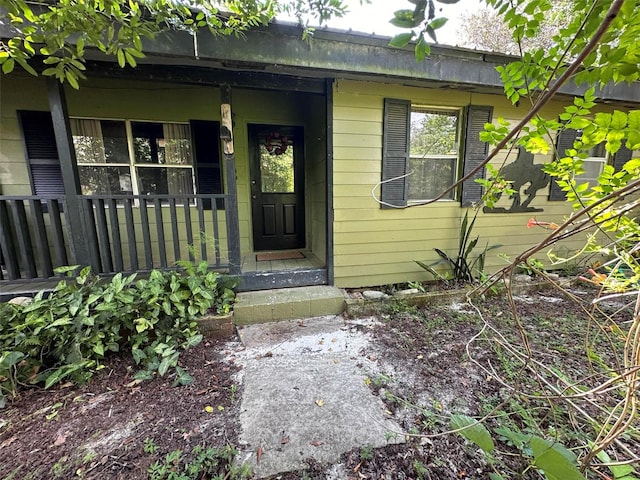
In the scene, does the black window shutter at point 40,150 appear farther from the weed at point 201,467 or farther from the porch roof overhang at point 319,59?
the weed at point 201,467

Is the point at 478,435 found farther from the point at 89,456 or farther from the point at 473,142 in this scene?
the point at 473,142

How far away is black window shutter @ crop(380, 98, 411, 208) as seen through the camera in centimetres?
309

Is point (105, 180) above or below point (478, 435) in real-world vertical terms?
above

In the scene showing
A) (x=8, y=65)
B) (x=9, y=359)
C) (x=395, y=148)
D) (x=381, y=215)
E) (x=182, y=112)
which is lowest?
(x=9, y=359)

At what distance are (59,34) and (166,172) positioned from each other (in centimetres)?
230

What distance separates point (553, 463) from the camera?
34.9 inches

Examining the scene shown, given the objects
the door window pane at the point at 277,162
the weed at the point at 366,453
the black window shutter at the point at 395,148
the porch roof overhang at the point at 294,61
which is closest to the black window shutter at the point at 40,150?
the porch roof overhang at the point at 294,61

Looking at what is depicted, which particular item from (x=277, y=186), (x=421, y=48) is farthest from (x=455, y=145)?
(x=421, y=48)

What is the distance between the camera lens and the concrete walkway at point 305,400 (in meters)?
1.40

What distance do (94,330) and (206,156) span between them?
2425 mm

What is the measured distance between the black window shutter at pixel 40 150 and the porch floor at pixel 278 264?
90.5 inches

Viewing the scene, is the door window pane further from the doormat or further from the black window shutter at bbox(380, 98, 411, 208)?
the black window shutter at bbox(380, 98, 411, 208)

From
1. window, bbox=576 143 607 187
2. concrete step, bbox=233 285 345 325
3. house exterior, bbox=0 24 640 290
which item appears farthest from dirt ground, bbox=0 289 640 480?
window, bbox=576 143 607 187

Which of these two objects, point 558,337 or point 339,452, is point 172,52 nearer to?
point 339,452
